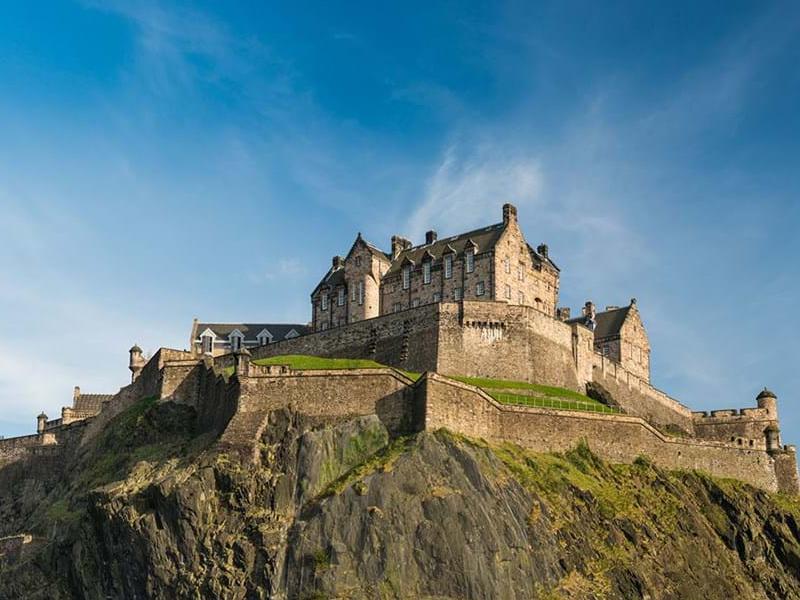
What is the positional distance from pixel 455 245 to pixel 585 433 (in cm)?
2203

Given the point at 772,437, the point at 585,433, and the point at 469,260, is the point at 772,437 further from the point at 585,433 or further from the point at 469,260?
the point at 469,260

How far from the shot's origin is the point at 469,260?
87062 millimetres

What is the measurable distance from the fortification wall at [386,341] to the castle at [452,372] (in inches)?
3.7

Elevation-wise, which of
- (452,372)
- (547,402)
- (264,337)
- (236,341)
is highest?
(264,337)

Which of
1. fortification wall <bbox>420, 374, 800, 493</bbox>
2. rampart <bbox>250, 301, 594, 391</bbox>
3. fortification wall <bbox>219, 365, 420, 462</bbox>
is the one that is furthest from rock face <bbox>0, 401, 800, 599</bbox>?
rampart <bbox>250, 301, 594, 391</bbox>

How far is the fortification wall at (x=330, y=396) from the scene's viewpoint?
221 feet

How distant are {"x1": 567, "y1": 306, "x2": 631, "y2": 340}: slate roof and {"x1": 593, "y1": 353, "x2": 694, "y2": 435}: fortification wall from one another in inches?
248

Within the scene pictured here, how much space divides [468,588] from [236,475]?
550 inches

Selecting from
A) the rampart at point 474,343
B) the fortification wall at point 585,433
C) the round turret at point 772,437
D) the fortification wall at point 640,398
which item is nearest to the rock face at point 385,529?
the fortification wall at point 585,433

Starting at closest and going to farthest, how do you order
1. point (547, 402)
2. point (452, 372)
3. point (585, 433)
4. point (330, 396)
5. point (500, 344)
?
point (330, 396) → point (585, 433) → point (547, 402) → point (452, 372) → point (500, 344)

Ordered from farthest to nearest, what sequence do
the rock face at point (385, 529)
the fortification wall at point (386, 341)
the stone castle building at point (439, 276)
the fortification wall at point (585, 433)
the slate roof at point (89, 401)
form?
the slate roof at point (89, 401), the stone castle building at point (439, 276), the fortification wall at point (386, 341), the fortification wall at point (585, 433), the rock face at point (385, 529)

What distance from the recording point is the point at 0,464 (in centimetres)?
8638

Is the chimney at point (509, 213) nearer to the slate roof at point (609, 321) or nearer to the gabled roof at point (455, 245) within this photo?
the gabled roof at point (455, 245)

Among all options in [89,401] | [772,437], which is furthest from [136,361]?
[772,437]
